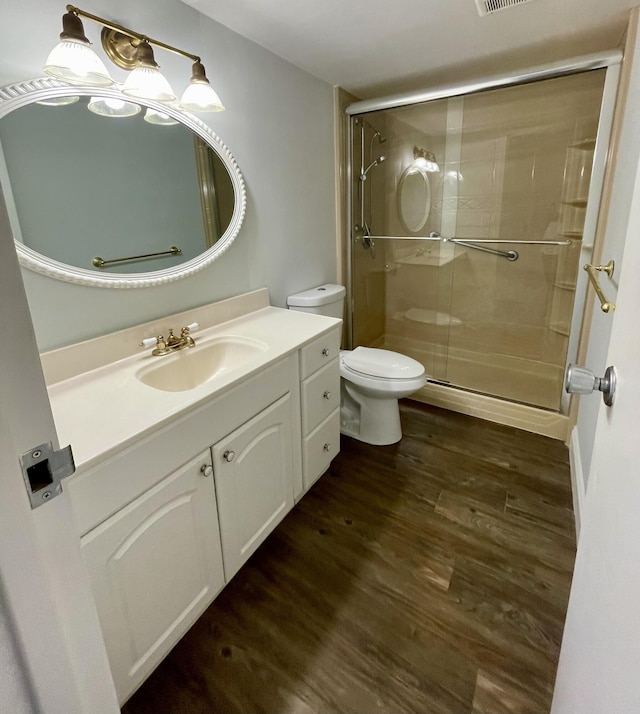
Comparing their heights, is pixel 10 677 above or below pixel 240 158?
below

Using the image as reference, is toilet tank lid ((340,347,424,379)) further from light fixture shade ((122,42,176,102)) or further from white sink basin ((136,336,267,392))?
light fixture shade ((122,42,176,102))

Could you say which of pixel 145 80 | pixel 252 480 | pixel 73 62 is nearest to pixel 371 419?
pixel 252 480

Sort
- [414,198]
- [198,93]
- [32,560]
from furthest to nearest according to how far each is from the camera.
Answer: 1. [414,198]
2. [198,93]
3. [32,560]

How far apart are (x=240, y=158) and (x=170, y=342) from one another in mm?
901

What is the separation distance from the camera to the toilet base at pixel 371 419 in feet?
7.29

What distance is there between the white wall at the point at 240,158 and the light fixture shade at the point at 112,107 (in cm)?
8

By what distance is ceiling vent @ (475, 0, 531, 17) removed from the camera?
4.92 feet

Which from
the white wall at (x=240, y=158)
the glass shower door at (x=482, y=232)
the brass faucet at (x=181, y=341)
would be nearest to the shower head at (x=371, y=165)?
the glass shower door at (x=482, y=232)

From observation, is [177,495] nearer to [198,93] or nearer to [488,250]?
[198,93]

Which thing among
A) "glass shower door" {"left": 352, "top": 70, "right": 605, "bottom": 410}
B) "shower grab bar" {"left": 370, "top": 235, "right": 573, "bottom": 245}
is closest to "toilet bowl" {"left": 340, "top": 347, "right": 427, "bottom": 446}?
"glass shower door" {"left": 352, "top": 70, "right": 605, "bottom": 410}

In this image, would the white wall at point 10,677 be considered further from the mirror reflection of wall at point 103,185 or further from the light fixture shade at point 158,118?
the light fixture shade at point 158,118

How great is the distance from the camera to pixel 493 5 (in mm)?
1526

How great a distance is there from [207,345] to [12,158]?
80 centimetres

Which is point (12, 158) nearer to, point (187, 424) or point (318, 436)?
point (187, 424)
